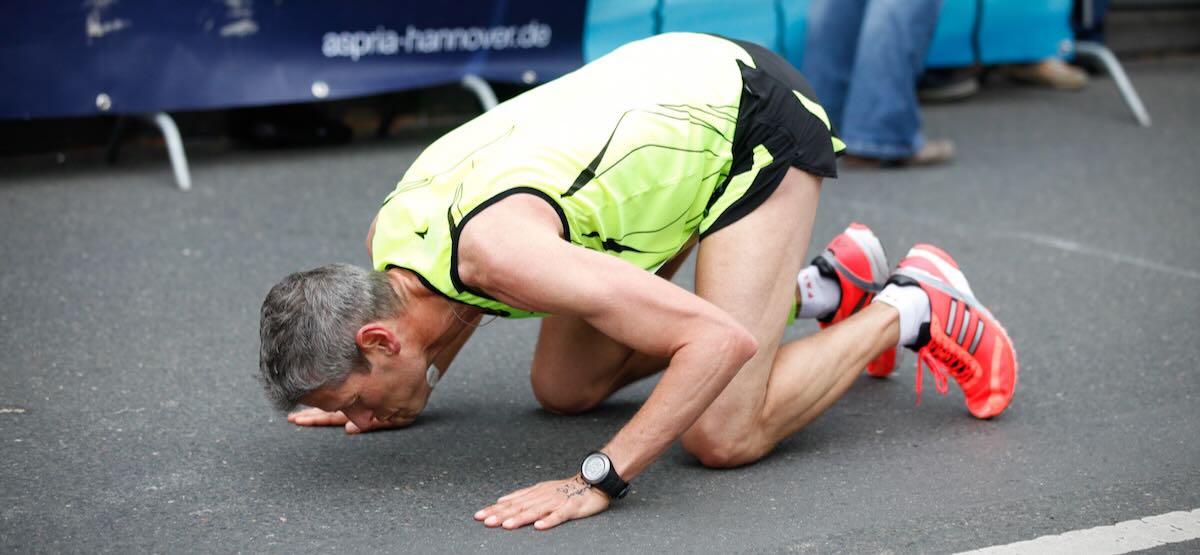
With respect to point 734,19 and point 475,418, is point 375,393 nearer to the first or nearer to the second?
point 475,418

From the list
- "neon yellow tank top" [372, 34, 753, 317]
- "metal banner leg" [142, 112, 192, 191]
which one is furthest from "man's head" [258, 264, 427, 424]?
"metal banner leg" [142, 112, 192, 191]

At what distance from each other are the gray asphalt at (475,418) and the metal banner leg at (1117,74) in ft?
5.95

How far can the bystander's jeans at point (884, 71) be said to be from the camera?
19.3 ft

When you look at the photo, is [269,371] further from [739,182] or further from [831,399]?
[831,399]

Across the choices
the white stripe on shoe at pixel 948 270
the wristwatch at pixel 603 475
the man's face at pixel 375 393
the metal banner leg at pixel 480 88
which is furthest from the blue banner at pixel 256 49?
the wristwatch at pixel 603 475

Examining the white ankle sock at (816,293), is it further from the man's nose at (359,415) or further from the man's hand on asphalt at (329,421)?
the man's nose at (359,415)

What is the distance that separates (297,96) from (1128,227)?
3437 millimetres

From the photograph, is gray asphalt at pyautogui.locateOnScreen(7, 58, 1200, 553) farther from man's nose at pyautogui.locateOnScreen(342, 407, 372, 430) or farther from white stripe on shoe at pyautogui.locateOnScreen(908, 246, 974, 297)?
white stripe on shoe at pyautogui.locateOnScreen(908, 246, 974, 297)

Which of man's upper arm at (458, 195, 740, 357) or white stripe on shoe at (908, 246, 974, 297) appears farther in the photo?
white stripe on shoe at (908, 246, 974, 297)

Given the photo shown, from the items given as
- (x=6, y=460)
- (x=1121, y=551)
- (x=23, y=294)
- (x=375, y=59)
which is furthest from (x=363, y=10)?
(x=1121, y=551)

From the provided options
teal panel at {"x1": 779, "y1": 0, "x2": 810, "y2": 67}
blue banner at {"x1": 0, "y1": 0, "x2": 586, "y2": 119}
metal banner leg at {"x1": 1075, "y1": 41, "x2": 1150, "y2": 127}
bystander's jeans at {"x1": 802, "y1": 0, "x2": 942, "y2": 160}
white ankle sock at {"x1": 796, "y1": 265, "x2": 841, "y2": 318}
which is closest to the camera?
white ankle sock at {"x1": 796, "y1": 265, "x2": 841, "y2": 318}

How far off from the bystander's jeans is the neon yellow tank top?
10.2 feet

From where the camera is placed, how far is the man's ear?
8.43 ft

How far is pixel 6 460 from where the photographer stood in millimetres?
2883
